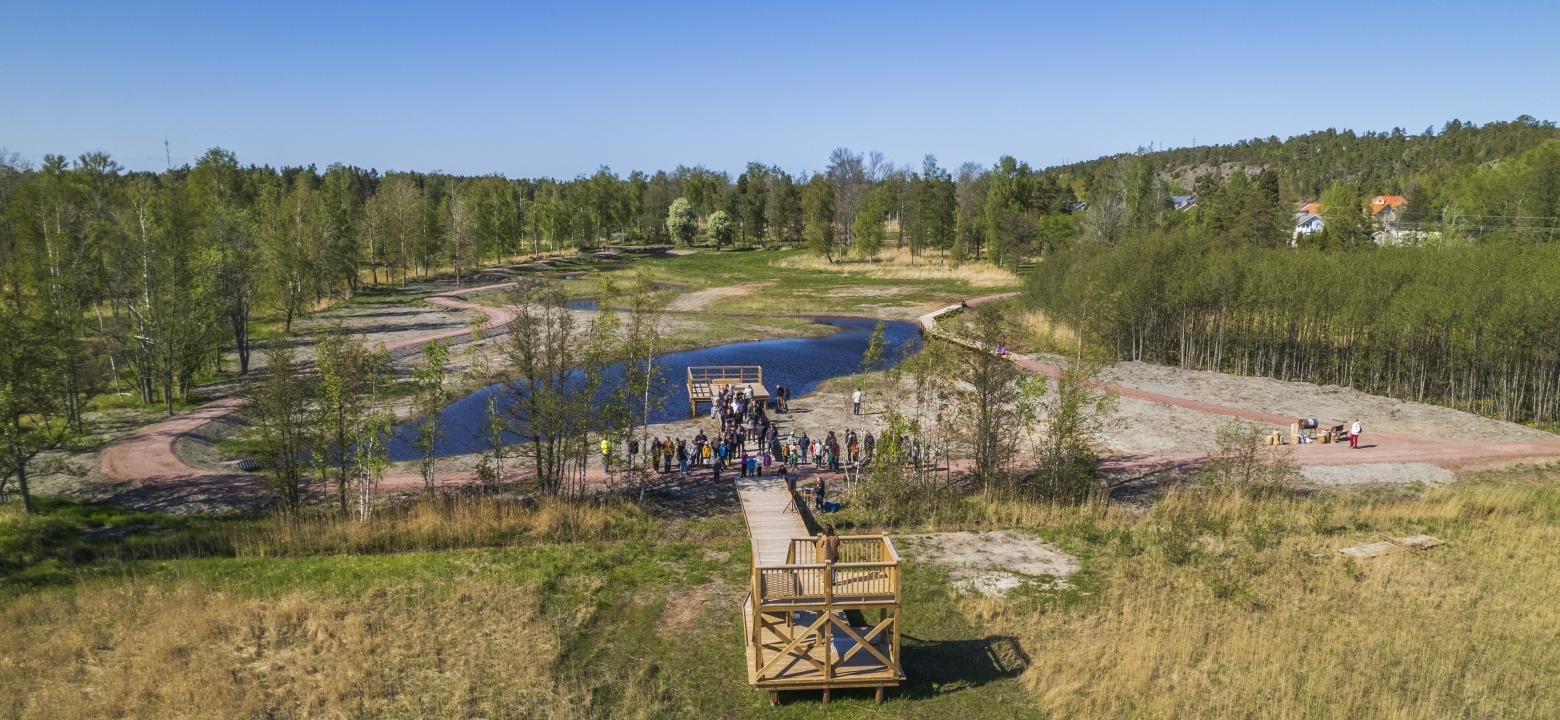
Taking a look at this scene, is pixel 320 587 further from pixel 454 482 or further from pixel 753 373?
pixel 753 373

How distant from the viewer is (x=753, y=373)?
55.1 meters

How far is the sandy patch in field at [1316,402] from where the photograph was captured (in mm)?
38812

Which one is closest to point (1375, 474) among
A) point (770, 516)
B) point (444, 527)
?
point (770, 516)

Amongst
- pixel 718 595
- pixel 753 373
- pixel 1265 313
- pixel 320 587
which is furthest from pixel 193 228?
pixel 1265 313

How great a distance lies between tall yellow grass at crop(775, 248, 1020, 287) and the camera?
100 m

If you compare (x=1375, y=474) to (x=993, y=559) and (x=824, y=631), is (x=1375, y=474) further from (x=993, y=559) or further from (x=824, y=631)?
(x=824, y=631)

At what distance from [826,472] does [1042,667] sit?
51.4 ft

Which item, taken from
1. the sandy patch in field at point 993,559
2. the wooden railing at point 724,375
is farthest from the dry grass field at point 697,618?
the wooden railing at point 724,375

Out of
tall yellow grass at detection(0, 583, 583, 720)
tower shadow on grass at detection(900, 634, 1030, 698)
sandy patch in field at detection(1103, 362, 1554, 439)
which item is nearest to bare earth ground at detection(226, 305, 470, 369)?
tall yellow grass at detection(0, 583, 583, 720)

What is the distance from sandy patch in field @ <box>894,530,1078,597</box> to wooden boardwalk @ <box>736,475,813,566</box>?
346 cm

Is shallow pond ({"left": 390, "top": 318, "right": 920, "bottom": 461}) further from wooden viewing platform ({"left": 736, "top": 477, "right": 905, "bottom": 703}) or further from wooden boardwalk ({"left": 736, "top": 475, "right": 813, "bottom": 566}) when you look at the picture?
wooden viewing platform ({"left": 736, "top": 477, "right": 905, "bottom": 703})

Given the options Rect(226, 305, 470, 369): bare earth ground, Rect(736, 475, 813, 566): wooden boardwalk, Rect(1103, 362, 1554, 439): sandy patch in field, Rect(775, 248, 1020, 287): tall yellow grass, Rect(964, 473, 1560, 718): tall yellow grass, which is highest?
Rect(775, 248, 1020, 287): tall yellow grass

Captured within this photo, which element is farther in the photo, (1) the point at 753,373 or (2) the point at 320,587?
(1) the point at 753,373

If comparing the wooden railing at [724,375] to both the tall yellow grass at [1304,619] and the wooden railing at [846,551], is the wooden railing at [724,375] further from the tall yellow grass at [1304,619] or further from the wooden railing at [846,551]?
the wooden railing at [846,551]
